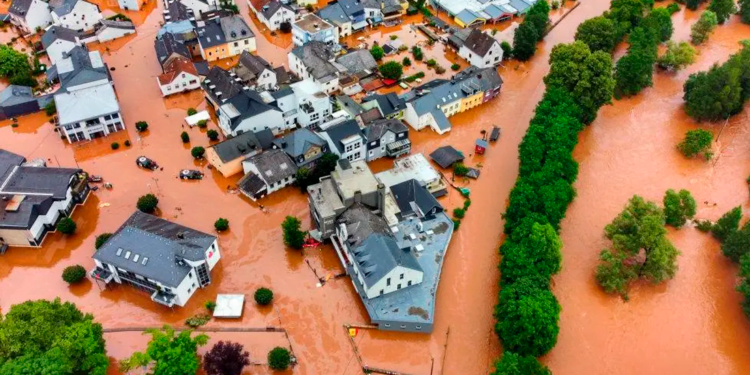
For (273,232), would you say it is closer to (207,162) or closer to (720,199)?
(207,162)

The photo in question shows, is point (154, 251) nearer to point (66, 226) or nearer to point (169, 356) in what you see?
point (169, 356)

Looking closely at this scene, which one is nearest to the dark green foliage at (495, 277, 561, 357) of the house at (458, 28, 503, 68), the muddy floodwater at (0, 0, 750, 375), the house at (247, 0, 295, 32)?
the muddy floodwater at (0, 0, 750, 375)

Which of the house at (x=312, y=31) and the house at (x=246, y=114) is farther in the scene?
the house at (x=312, y=31)

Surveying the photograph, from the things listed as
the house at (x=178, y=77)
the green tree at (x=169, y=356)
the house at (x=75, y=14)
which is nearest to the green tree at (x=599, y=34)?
the house at (x=178, y=77)

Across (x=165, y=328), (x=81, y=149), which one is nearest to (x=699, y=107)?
(x=165, y=328)

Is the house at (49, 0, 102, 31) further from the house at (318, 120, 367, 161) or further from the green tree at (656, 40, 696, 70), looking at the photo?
the green tree at (656, 40, 696, 70)

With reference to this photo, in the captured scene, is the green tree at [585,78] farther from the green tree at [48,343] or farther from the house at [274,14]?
the green tree at [48,343]
